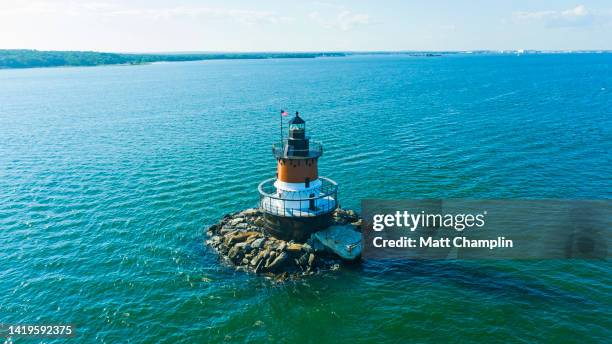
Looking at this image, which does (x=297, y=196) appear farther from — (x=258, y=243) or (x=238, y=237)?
(x=238, y=237)

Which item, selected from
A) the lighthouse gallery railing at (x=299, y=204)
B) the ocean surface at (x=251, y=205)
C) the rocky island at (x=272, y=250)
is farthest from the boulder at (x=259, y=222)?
the ocean surface at (x=251, y=205)

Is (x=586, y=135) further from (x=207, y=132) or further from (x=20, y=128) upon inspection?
(x=20, y=128)

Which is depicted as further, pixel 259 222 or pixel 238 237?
pixel 259 222

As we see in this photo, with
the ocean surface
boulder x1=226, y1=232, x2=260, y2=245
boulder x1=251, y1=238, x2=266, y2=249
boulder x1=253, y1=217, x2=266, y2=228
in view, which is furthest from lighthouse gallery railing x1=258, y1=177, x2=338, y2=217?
the ocean surface

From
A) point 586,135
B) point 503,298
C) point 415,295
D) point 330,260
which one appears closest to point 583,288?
point 503,298

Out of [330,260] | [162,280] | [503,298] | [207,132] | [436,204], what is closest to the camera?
[503,298]

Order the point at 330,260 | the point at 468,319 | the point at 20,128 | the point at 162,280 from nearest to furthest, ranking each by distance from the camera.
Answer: the point at 468,319
the point at 162,280
the point at 330,260
the point at 20,128

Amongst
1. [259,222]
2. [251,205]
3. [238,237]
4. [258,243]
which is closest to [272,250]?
[258,243]
